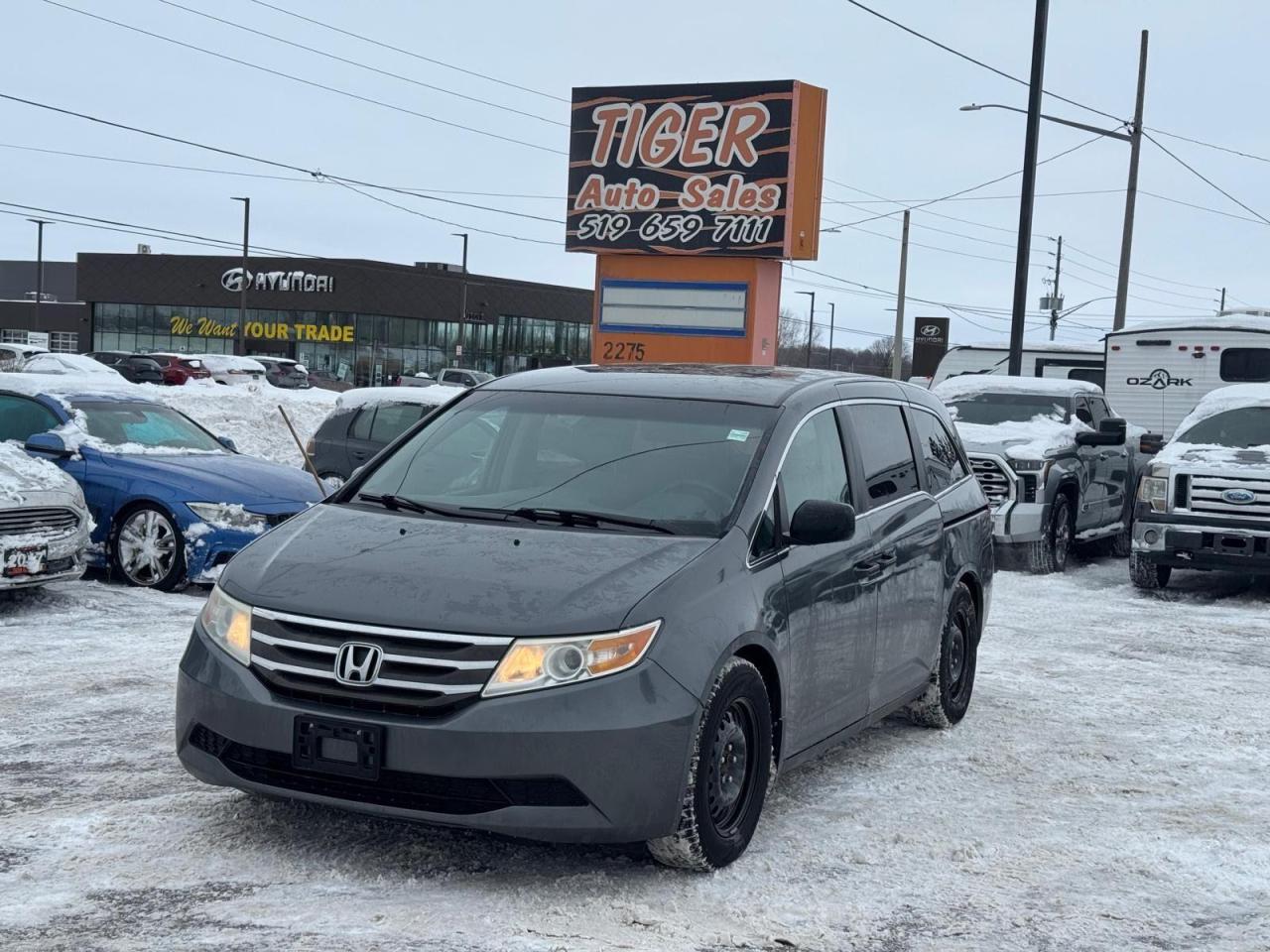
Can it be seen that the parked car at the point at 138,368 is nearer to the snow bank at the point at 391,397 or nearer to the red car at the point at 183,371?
the red car at the point at 183,371

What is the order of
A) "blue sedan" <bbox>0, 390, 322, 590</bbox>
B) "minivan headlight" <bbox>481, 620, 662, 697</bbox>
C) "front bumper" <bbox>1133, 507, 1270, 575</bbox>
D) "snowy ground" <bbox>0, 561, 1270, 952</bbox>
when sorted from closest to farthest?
1. "snowy ground" <bbox>0, 561, 1270, 952</bbox>
2. "minivan headlight" <bbox>481, 620, 662, 697</bbox>
3. "blue sedan" <bbox>0, 390, 322, 590</bbox>
4. "front bumper" <bbox>1133, 507, 1270, 575</bbox>

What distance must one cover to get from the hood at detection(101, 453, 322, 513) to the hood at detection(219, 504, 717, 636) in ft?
18.4

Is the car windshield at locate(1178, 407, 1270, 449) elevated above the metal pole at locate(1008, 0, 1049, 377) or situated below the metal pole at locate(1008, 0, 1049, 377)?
below

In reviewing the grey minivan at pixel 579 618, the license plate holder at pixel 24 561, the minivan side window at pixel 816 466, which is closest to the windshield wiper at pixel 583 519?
the grey minivan at pixel 579 618

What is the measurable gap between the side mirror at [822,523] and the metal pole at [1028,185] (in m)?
16.1

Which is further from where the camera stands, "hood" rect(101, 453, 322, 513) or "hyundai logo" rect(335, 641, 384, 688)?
"hood" rect(101, 453, 322, 513)

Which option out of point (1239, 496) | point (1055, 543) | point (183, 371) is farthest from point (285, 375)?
point (1239, 496)

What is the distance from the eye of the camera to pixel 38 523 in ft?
31.2

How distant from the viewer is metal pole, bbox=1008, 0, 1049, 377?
2103cm

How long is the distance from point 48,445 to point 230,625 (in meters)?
6.66

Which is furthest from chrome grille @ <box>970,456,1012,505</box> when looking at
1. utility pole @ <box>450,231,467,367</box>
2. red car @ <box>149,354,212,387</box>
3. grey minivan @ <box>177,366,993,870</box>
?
utility pole @ <box>450,231,467,367</box>

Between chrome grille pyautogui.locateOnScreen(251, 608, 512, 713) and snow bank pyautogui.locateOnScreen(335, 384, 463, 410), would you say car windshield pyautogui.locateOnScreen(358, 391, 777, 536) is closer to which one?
chrome grille pyautogui.locateOnScreen(251, 608, 512, 713)

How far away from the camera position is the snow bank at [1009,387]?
1595 cm

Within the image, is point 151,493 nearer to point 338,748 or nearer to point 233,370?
point 338,748
